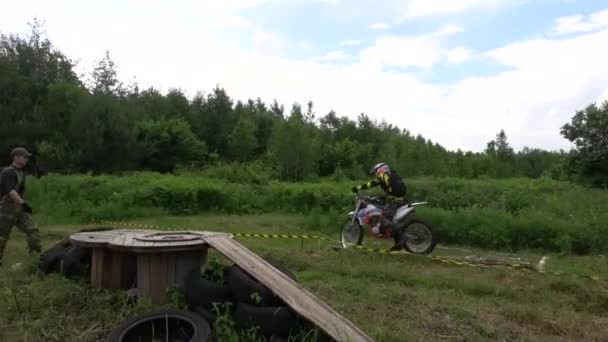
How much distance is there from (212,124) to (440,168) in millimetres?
19063

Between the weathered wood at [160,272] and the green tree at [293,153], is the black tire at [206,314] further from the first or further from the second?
the green tree at [293,153]

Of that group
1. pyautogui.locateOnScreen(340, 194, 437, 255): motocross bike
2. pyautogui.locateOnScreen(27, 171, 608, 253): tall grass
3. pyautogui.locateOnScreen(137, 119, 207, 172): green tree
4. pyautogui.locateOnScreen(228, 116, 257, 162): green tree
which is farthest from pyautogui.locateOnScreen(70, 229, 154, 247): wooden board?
pyautogui.locateOnScreen(228, 116, 257, 162): green tree

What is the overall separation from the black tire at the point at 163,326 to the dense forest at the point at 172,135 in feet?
63.6

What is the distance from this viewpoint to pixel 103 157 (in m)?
29.7

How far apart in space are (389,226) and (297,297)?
5765mm

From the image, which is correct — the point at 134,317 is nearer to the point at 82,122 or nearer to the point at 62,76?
the point at 82,122

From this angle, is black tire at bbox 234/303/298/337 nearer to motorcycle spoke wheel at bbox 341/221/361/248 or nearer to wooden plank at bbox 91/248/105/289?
wooden plank at bbox 91/248/105/289

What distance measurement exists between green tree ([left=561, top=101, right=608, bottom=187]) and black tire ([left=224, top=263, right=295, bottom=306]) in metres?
18.7

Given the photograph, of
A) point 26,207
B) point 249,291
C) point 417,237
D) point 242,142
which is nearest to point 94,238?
point 249,291

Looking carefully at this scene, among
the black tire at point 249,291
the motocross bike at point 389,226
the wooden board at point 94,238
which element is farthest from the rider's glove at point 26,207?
the motocross bike at point 389,226

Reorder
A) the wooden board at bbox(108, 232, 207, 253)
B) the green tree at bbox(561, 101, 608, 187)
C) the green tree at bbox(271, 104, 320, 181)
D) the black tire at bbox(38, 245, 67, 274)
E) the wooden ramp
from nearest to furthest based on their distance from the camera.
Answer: the wooden ramp
the wooden board at bbox(108, 232, 207, 253)
the black tire at bbox(38, 245, 67, 274)
the green tree at bbox(561, 101, 608, 187)
the green tree at bbox(271, 104, 320, 181)

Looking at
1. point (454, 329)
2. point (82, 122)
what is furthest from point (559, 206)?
point (82, 122)

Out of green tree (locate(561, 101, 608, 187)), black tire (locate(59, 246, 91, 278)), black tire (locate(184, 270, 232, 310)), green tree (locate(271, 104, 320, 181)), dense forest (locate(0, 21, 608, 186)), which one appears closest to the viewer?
black tire (locate(184, 270, 232, 310))

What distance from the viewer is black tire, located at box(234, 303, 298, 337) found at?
450 centimetres
